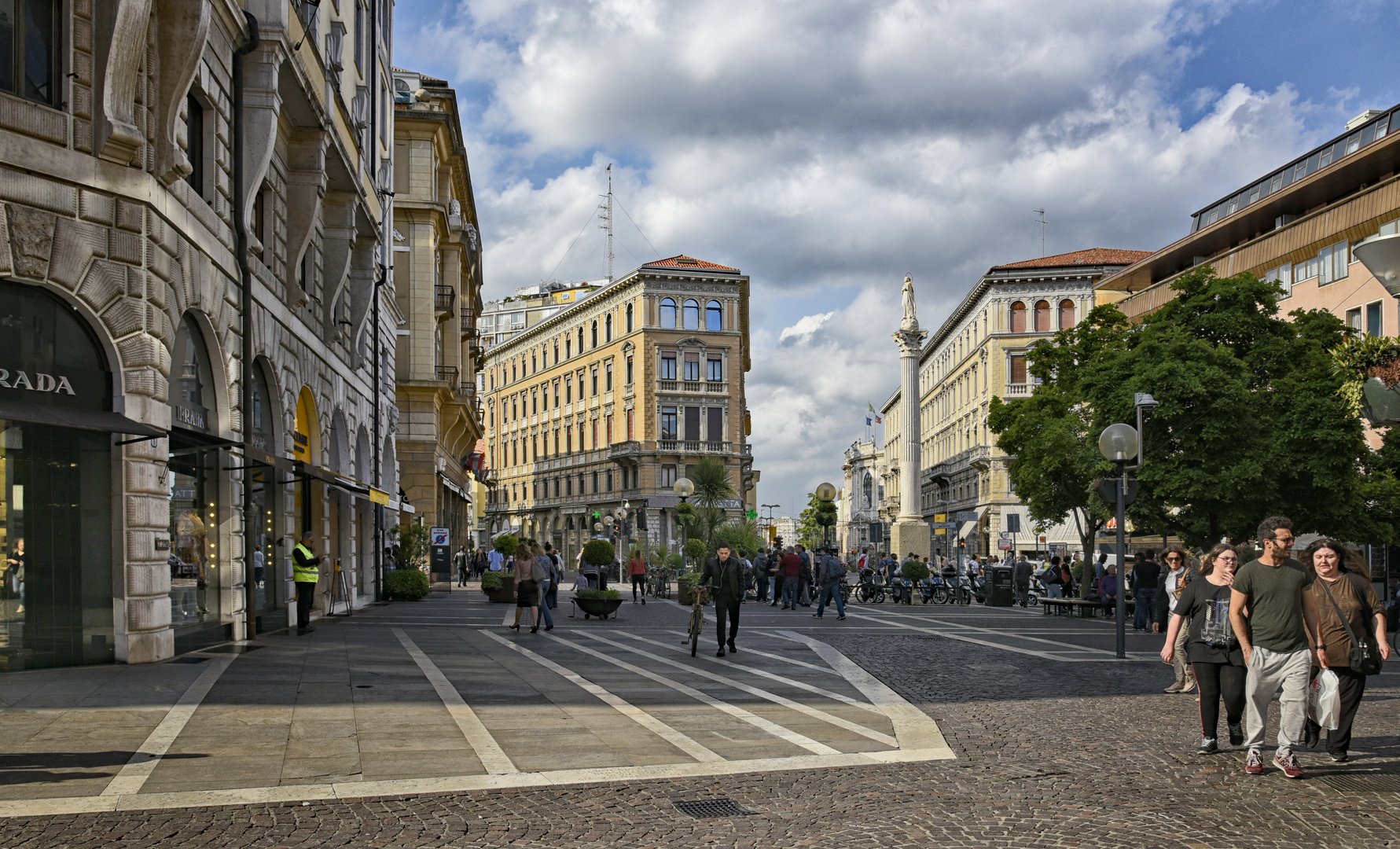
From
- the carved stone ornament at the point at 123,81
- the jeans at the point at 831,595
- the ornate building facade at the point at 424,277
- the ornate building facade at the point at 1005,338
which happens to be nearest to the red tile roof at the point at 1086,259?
the ornate building facade at the point at 1005,338

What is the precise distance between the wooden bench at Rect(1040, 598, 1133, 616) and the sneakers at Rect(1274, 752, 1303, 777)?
2004 cm

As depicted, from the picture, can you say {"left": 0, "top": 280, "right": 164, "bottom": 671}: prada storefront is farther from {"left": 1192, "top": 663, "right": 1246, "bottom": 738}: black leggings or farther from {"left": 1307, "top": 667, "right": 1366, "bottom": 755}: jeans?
{"left": 1307, "top": 667, "right": 1366, "bottom": 755}: jeans

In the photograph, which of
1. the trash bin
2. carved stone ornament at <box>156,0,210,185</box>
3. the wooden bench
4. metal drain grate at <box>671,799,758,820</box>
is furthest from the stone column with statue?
metal drain grate at <box>671,799,758,820</box>

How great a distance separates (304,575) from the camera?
18938 millimetres

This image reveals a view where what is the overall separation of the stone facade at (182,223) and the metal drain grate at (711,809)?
27.7ft

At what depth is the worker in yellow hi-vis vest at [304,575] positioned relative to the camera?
1888 centimetres

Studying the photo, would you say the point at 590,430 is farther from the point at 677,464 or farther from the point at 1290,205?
the point at 1290,205

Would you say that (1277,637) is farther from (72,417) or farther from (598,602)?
(598,602)

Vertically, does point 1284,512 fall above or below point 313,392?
below

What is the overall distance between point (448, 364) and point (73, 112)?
35358mm

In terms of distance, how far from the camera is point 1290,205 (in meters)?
46.9

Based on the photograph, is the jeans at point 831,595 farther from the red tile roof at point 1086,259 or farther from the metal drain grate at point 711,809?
the red tile roof at point 1086,259

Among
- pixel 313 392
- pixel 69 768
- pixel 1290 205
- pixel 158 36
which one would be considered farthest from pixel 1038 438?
pixel 69 768

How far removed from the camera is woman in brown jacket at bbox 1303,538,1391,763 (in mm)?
8367
